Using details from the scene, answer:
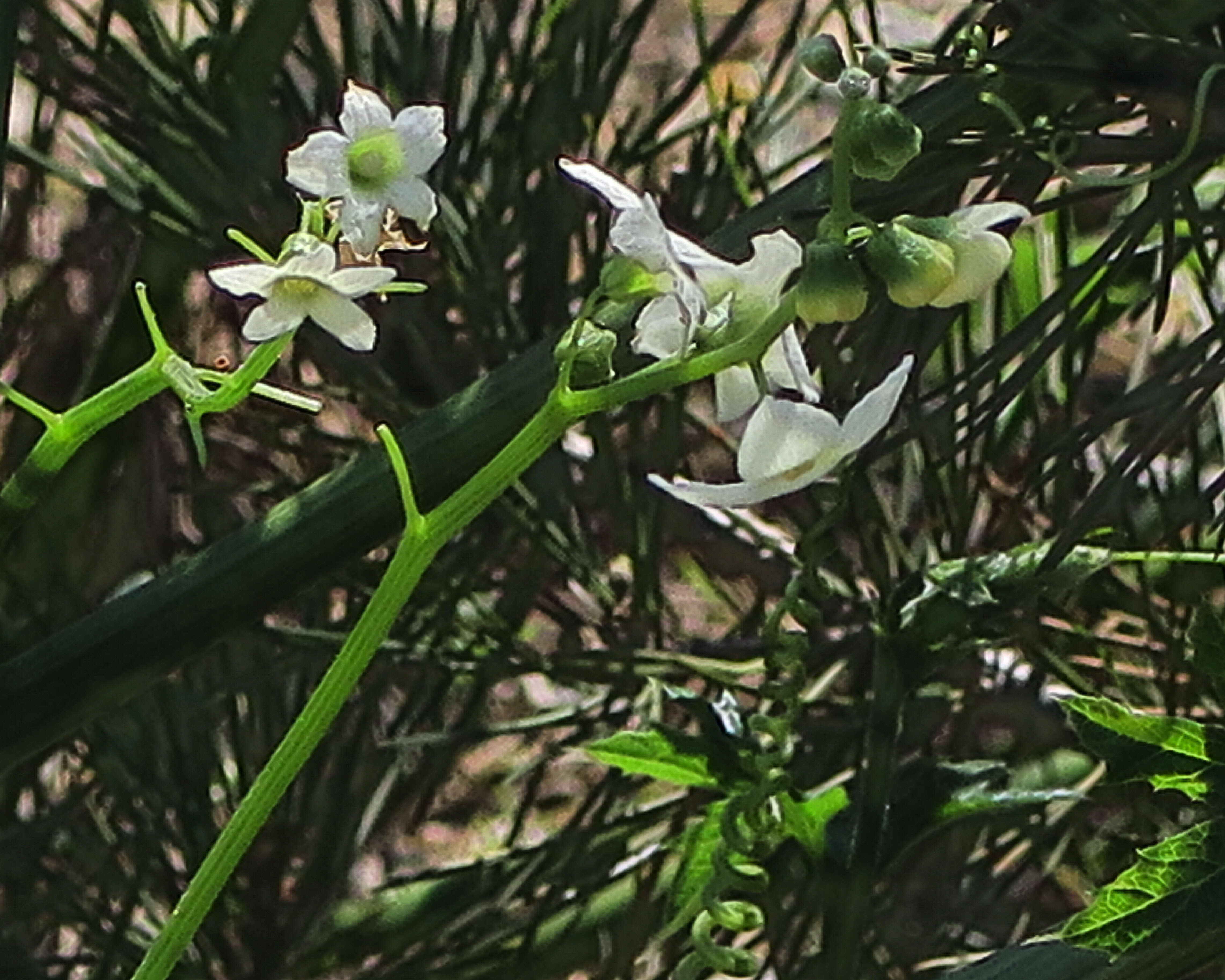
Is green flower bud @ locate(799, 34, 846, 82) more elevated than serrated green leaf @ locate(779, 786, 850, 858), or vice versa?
green flower bud @ locate(799, 34, 846, 82)

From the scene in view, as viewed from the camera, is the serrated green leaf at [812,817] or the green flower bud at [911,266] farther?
the serrated green leaf at [812,817]

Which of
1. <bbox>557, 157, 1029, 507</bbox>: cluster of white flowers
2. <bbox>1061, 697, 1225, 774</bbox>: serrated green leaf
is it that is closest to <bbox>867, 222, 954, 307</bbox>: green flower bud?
<bbox>557, 157, 1029, 507</bbox>: cluster of white flowers

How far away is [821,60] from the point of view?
34 cm

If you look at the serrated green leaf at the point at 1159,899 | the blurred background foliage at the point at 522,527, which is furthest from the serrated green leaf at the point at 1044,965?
the blurred background foliage at the point at 522,527

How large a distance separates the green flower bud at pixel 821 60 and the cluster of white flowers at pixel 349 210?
2.9 inches

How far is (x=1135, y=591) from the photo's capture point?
0.71m

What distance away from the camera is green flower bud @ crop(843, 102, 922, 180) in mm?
→ 279

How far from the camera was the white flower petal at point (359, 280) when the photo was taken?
271mm

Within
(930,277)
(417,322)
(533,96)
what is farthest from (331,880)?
(930,277)

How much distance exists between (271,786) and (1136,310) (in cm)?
46

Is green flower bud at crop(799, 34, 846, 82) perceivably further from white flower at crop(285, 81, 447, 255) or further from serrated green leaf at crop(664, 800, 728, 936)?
serrated green leaf at crop(664, 800, 728, 936)

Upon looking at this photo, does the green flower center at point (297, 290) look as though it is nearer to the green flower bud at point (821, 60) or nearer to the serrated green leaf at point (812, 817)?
the green flower bud at point (821, 60)

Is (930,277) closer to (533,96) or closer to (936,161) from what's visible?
(936,161)

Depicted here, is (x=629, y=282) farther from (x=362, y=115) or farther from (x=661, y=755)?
(x=661, y=755)
